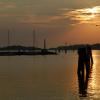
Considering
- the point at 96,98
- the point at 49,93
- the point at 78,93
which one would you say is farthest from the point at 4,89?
the point at 96,98

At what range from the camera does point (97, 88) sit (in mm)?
21641

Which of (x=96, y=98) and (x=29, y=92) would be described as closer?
(x=96, y=98)

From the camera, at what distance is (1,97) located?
18422 millimetres

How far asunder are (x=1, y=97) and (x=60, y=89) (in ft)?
13.7

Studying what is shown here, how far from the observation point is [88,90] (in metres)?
20.9

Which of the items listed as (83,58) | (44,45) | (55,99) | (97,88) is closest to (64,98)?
(55,99)

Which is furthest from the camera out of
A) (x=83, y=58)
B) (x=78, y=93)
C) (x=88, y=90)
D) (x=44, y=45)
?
(x=44, y=45)

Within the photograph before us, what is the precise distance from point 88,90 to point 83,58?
9625 mm

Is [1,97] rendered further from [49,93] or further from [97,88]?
[97,88]

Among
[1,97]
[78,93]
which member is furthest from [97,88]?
[1,97]

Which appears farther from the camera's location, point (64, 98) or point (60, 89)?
point (60, 89)

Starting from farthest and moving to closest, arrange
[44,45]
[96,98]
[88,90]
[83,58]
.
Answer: [44,45] < [83,58] < [88,90] < [96,98]

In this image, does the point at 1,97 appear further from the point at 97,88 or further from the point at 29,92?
Answer: the point at 97,88

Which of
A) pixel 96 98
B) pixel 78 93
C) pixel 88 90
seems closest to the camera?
pixel 96 98
